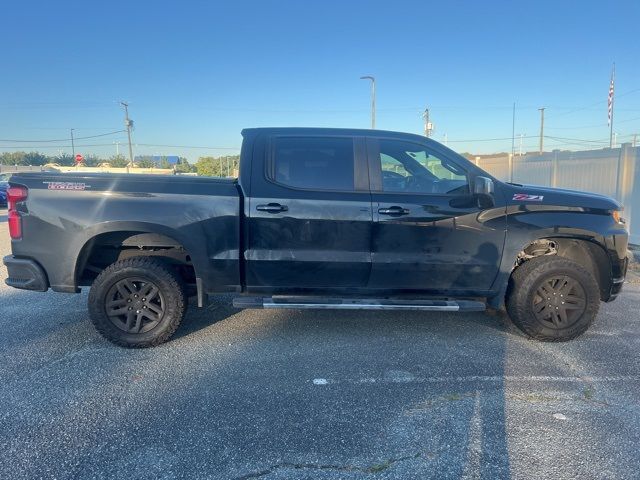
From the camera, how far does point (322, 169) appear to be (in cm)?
431

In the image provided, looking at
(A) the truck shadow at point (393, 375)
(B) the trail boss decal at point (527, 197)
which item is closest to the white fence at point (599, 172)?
(A) the truck shadow at point (393, 375)

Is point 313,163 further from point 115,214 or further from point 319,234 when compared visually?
point 115,214

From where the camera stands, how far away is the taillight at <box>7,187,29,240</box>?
13.4 ft

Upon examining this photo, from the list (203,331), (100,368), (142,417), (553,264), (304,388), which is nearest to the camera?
(142,417)

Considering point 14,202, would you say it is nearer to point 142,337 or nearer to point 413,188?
point 142,337

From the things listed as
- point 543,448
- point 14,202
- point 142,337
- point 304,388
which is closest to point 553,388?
point 543,448

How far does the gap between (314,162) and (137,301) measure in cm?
210

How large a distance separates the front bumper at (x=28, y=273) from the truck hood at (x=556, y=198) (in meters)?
4.39

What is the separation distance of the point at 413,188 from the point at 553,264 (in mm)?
1545

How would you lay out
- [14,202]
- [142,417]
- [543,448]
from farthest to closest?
[14,202] < [142,417] < [543,448]

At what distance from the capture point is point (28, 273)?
4180 millimetres

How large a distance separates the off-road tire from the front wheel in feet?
10.7

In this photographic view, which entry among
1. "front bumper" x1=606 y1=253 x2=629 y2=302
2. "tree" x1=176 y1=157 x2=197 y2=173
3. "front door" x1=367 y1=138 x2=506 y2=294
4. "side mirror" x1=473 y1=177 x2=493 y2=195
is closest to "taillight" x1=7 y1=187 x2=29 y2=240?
"front door" x1=367 y1=138 x2=506 y2=294

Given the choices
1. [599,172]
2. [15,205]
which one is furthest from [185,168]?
[15,205]
